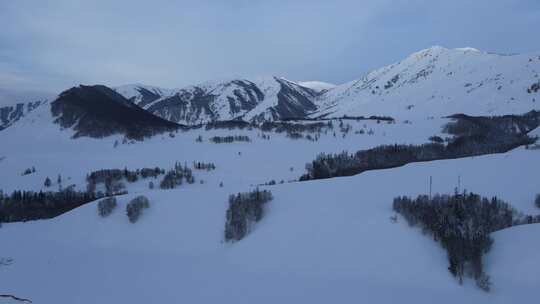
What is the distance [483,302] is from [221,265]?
9.65m

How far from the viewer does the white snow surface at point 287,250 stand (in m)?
13.4

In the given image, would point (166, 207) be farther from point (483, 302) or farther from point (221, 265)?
point (483, 302)

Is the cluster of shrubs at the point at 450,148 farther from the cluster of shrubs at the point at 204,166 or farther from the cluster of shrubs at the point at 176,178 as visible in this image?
the cluster of shrubs at the point at 176,178

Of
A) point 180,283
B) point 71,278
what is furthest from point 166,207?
point 180,283

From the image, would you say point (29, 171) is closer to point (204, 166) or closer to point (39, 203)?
point (39, 203)

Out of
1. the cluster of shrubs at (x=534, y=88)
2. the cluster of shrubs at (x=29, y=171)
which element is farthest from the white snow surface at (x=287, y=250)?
the cluster of shrubs at (x=534, y=88)

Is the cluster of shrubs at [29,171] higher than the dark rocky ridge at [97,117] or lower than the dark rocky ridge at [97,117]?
lower

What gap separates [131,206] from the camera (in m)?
24.1

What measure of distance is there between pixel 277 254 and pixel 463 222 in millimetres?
7712

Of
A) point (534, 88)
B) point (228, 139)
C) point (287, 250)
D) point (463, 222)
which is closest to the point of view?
point (463, 222)

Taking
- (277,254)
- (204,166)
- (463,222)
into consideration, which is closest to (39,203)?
(204,166)

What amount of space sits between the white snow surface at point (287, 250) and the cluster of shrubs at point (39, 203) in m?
19.3

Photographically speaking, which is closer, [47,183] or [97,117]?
[47,183]

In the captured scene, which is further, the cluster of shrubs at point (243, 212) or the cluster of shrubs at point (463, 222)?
the cluster of shrubs at point (243, 212)
